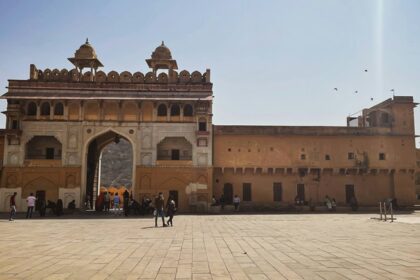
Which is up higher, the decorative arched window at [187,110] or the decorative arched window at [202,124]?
the decorative arched window at [187,110]

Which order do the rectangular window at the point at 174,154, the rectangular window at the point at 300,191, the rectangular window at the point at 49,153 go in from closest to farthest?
the rectangular window at the point at 49,153, the rectangular window at the point at 174,154, the rectangular window at the point at 300,191

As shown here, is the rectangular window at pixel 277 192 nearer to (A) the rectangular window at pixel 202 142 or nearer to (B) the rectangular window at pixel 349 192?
(B) the rectangular window at pixel 349 192

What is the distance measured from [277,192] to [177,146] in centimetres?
772

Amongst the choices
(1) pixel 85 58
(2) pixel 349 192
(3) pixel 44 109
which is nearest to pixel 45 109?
(3) pixel 44 109

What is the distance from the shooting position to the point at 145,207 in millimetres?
22844

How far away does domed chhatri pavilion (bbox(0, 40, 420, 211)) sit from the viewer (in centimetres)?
2555

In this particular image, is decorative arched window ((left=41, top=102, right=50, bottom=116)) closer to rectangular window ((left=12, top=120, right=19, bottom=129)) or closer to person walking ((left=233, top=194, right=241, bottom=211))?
rectangular window ((left=12, top=120, right=19, bottom=129))

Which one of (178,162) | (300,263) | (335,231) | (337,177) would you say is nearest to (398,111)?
(337,177)

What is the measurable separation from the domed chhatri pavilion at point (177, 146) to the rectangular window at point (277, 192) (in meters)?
0.07

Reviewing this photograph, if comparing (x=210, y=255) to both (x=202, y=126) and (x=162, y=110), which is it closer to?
(x=202, y=126)

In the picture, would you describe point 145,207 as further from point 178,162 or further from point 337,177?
point 337,177

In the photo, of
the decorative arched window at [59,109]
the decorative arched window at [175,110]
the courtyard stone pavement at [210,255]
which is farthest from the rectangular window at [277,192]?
the decorative arched window at [59,109]

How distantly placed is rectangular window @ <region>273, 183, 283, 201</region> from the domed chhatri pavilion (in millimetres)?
70

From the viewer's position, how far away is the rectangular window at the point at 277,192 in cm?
2778
